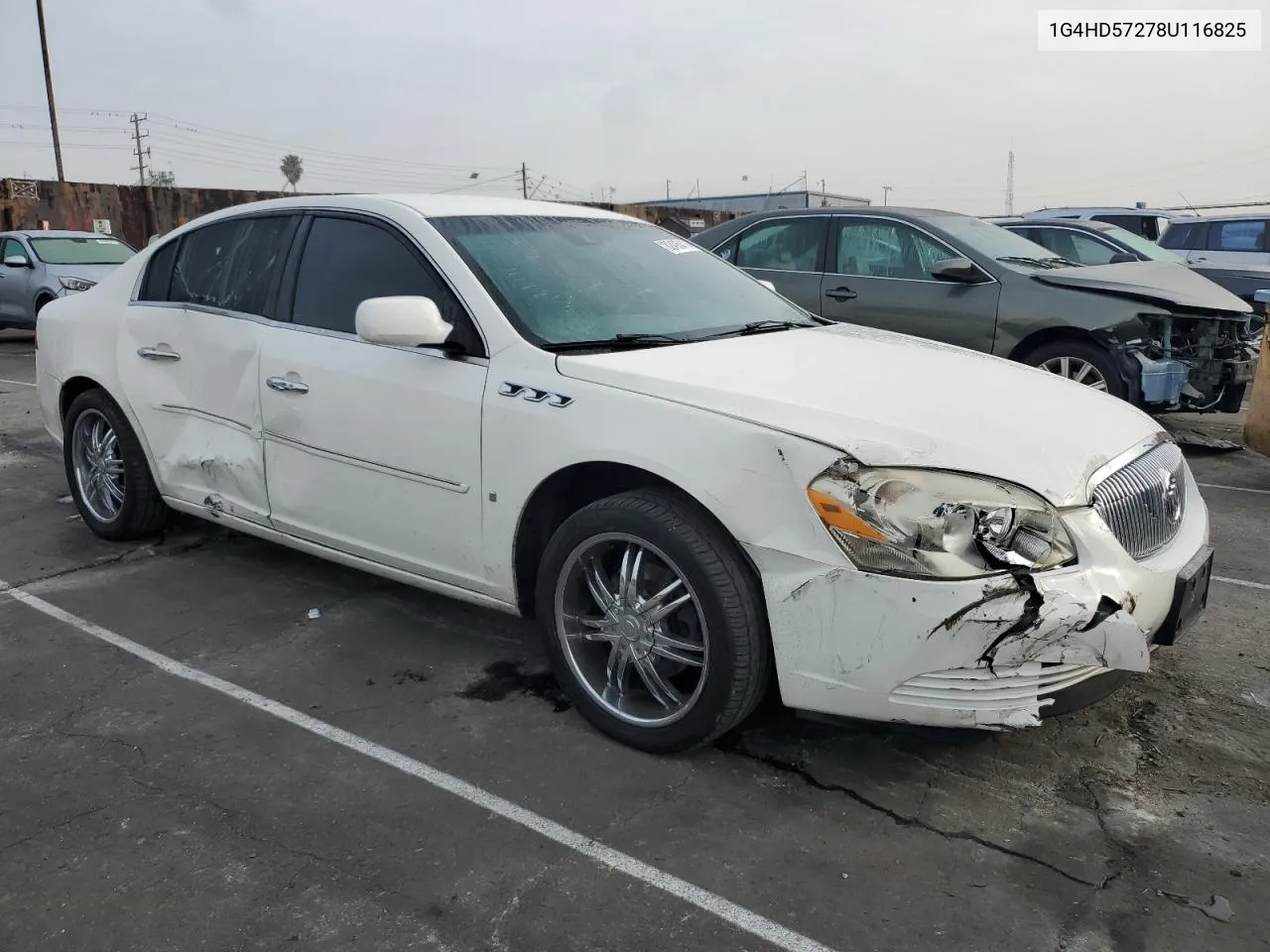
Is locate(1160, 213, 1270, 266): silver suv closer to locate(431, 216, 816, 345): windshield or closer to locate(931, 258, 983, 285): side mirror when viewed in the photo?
locate(931, 258, 983, 285): side mirror

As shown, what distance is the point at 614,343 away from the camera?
336 cm

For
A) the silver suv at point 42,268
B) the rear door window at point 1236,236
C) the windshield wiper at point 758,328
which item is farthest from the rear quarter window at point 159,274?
the rear door window at point 1236,236

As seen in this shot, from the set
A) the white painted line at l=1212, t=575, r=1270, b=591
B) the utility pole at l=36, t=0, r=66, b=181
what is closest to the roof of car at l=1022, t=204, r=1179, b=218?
the white painted line at l=1212, t=575, r=1270, b=591

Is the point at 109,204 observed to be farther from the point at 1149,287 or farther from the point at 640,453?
the point at 640,453

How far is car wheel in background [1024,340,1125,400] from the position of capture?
6.89m

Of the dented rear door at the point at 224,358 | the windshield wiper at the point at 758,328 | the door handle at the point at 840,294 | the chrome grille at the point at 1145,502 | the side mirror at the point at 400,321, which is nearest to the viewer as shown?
the chrome grille at the point at 1145,502

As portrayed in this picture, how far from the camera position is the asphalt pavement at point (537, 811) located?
236 centimetres

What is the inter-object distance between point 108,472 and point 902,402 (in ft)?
12.9

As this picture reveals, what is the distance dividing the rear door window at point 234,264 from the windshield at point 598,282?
0.85 meters

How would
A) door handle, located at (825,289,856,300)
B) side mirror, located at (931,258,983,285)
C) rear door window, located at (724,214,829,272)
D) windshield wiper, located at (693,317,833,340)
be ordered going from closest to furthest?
windshield wiper, located at (693,317,833,340) → side mirror, located at (931,258,983,285) → door handle, located at (825,289,856,300) → rear door window, located at (724,214,829,272)

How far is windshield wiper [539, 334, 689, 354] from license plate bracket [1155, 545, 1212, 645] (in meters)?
1.67

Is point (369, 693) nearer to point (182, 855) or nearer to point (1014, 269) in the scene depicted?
point (182, 855)

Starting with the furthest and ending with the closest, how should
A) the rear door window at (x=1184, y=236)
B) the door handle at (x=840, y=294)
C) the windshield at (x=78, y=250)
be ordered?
1. the rear door window at (x=1184, y=236)
2. the windshield at (x=78, y=250)
3. the door handle at (x=840, y=294)

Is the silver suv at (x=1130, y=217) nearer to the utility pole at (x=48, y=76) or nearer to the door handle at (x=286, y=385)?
the door handle at (x=286, y=385)
